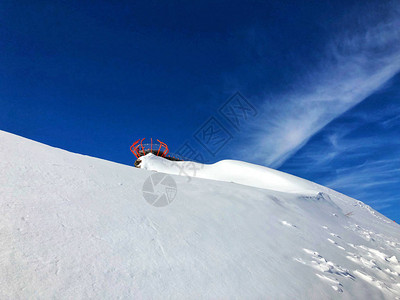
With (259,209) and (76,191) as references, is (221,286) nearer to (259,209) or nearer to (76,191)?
(76,191)

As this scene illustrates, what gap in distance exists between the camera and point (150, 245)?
2213 millimetres

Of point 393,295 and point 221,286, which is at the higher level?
point 221,286

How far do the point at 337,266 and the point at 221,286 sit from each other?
6.97 ft

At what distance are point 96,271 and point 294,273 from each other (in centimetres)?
222

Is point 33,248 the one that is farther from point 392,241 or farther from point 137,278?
point 392,241

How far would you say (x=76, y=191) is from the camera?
271cm

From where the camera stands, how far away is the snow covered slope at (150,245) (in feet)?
5.23

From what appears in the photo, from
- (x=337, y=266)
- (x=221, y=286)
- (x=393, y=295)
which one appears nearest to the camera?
(x=221, y=286)

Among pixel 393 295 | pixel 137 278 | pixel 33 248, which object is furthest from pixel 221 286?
pixel 393 295

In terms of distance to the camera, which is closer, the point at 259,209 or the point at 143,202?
the point at 143,202

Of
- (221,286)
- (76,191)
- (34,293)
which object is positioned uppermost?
(76,191)

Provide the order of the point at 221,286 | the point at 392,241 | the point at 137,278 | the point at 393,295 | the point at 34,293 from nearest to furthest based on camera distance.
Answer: the point at 34,293 < the point at 137,278 < the point at 221,286 < the point at 393,295 < the point at 392,241

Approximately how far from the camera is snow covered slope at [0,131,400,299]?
1.59m

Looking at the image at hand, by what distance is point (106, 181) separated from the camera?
11.0ft
